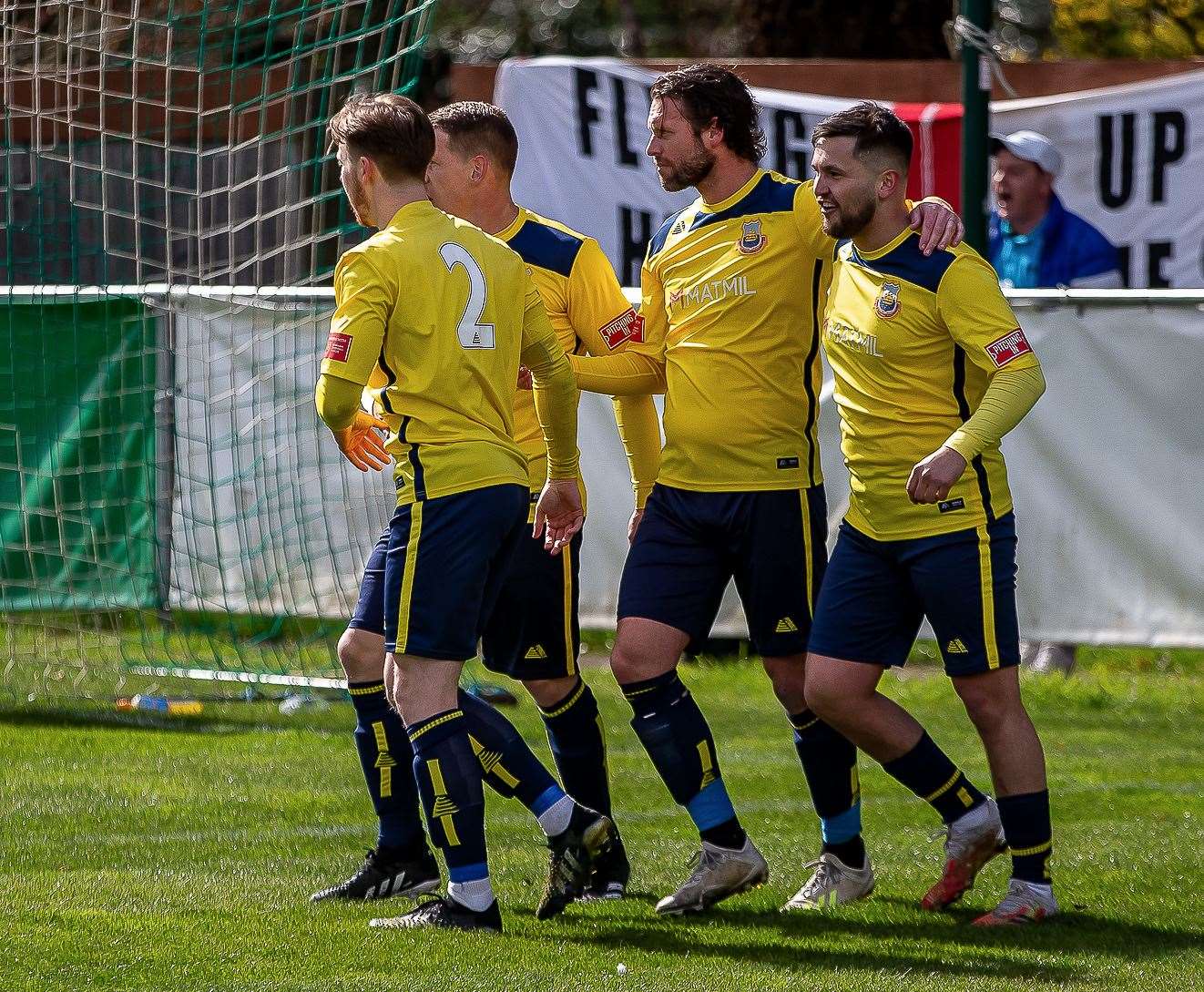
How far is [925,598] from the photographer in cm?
511

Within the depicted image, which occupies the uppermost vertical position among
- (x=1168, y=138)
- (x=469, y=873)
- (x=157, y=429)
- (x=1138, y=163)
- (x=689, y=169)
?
(x=689, y=169)

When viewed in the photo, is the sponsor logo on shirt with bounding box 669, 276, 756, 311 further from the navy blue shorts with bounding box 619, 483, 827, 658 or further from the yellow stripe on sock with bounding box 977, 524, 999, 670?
the yellow stripe on sock with bounding box 977, 524, 999, 670

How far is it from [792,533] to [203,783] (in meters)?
2.89

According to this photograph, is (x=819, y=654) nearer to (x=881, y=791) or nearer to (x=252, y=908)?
(x=252, y=908)

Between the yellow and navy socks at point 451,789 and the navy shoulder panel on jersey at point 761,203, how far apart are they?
5.41 feet

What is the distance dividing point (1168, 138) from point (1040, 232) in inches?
70.7

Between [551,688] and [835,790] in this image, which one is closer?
[835,790]

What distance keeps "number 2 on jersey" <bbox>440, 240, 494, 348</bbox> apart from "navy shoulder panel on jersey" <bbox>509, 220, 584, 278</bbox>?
831 mm

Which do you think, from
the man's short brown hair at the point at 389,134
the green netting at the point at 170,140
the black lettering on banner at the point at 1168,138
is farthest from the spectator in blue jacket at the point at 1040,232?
the man's short brown hair at the point at 389,134

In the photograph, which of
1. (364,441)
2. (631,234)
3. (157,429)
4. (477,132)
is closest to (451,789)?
(364,441)

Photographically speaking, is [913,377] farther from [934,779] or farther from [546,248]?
[546,248]

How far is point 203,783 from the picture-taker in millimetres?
7199

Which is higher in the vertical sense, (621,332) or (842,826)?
(621,332)

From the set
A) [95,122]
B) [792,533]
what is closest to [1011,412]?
[792,533]
